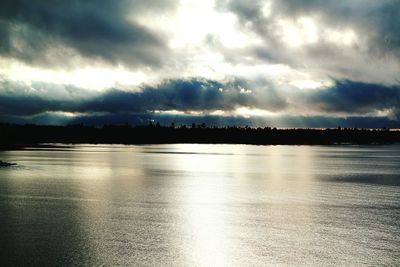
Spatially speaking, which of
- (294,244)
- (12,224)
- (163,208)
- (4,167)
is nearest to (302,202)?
(163,208)

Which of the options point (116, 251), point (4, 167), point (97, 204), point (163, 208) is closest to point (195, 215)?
point (163, 208)

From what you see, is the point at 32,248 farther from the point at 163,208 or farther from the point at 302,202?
the point at 302,202

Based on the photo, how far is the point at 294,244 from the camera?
18719 mm

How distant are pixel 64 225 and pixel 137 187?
18514 mm

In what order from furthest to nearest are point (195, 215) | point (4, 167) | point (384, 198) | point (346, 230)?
point (4, 167) → point (384, 198) → point (195, 215) → point (346, 230)

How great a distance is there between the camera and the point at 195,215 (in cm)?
2603

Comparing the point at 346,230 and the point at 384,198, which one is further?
the point at 384,198

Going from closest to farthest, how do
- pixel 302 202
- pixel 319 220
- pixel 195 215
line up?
1. pixel 319 220
2. pixel 195 215
3. pixel 302 202

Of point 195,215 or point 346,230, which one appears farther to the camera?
point 195,215

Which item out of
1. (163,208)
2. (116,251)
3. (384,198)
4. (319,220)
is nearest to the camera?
(116,251)

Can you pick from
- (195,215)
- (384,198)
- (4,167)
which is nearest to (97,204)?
(195,215)

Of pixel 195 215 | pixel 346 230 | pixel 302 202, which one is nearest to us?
pixel 346 230

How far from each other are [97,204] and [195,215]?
284 inches

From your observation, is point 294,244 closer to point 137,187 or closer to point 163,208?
point 163,208
